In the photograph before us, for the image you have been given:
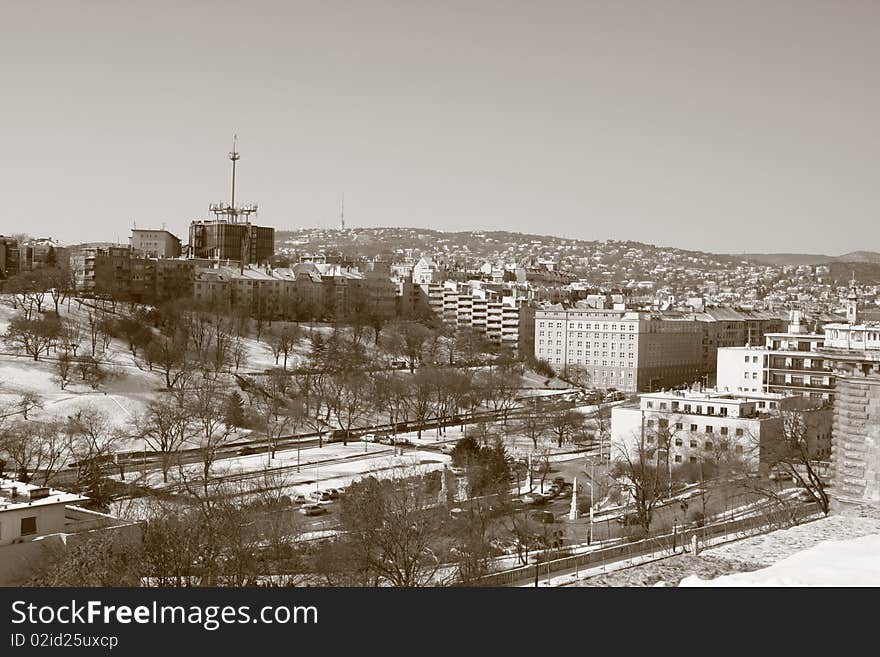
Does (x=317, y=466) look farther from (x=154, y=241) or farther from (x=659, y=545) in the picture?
(x=154, y=241)

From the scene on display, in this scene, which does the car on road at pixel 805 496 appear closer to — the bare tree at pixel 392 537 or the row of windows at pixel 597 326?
the bare tree at pixel 392 537

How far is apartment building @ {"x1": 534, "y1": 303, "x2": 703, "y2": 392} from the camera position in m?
30.0

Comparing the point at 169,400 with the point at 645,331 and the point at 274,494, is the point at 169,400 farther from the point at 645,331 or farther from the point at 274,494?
the point at 645,331

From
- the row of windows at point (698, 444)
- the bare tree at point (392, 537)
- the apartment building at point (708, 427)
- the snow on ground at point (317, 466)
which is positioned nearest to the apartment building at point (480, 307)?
the snow on ground at point (317, 466)

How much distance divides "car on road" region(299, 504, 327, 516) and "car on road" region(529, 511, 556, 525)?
2403 millimetres

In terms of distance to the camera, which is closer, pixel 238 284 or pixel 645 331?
pixel 645 331

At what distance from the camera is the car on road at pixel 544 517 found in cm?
1240

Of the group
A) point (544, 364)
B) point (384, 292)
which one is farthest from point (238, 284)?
point (544, 364)

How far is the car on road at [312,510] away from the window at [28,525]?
14.3 ft

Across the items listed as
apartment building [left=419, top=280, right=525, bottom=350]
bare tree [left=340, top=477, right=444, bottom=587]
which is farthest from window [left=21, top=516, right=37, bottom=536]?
apartment building [left=419, top=280, right=525, bottom=350]

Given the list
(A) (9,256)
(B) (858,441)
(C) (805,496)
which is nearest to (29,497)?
(B) (858,441)

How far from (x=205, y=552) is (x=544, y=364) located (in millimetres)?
22931

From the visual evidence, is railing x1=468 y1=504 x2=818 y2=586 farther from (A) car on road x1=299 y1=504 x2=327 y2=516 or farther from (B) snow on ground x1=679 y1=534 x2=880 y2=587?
(A) car on road x1=299 y1=504 x2=327 y2=516

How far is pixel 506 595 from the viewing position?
438 centimetres
